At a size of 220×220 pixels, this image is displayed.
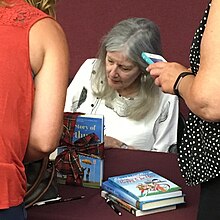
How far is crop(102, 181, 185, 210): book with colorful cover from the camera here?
1.68 m

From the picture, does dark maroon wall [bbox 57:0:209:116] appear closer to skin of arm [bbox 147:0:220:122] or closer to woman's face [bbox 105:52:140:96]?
woman's face [bbox 105:52:140:96]

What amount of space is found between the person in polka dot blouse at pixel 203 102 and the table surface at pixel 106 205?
29 centimetres

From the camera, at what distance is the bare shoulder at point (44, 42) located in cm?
133

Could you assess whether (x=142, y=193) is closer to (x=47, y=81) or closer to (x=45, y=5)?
(x=47, y=81)

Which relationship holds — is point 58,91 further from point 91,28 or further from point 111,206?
point 91,28

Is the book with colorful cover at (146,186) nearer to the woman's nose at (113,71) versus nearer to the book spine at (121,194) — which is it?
the book spine at (121,194)

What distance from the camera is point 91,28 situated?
12.4 ft

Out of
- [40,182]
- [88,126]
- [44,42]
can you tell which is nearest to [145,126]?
[88,126]

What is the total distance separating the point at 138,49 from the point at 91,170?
3.23 ft

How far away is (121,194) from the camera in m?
1.75

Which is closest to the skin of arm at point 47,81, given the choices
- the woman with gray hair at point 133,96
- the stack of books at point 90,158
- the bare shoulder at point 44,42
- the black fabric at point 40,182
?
the bare shoulder at point 44,42

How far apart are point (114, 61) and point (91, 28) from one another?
1057mm

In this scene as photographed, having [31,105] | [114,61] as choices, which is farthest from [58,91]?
[114,61]

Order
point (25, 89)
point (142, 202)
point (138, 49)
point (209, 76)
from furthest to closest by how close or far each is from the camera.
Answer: point (138, 49) → point (142, 202) → point (25, 89) → point (209, 76)
